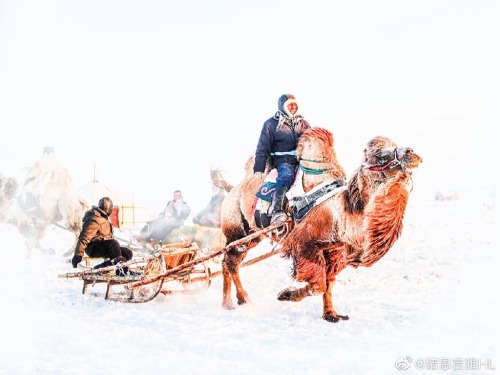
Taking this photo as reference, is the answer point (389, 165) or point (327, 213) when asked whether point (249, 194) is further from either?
point (389, 165)

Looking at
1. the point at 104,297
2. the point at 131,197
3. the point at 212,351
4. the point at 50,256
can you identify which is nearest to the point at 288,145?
the point at 212,351


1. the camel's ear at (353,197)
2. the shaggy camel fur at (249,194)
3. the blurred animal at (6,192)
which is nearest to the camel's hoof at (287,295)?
the shaggy camel fur at (249,194)

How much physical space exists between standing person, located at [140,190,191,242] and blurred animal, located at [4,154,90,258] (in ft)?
13.6

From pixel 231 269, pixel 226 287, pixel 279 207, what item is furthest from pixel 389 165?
pixel 226 287

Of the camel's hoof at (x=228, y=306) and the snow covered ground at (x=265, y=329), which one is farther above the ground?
the snow covered ground at (x=265, y=329)

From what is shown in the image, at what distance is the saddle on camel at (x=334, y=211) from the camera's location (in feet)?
16.2

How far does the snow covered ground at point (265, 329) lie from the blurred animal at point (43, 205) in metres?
4.46

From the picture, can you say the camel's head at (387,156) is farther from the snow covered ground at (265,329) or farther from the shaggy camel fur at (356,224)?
the snow covered ground at (265,329)

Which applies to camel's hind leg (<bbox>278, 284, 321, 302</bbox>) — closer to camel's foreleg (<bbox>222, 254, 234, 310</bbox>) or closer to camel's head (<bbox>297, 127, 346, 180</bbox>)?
camel's foreleg (<bbox>222, 254, 234, 310</bbox>)

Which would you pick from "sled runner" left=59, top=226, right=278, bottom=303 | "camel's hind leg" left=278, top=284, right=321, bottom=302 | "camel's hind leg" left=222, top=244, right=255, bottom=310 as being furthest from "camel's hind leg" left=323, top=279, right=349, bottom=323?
"camel's hind leg" left=222, top=244, right=255, bottom=310

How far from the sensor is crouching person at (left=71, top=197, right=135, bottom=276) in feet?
22.7

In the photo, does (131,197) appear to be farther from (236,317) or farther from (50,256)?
(236,317)

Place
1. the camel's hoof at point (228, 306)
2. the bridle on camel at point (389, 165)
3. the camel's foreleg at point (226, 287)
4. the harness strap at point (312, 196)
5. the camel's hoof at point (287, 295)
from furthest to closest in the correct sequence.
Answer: the camel's foreleg at point (226, 287), the camel's hoof at point (228, 306), the camel's hoof at point (287, 295), the harness strap at point (312, 196), the bridle on camel at point (389, 165)

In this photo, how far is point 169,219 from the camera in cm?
934
